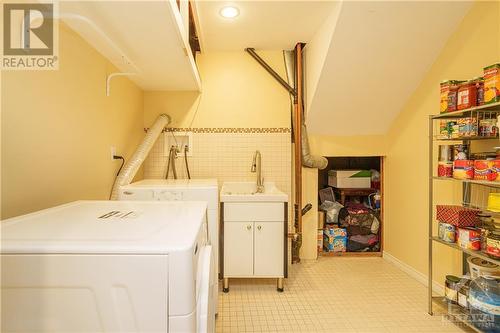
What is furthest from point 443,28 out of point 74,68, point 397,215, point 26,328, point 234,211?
point 26,328

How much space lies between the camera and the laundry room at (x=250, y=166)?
2.41 feet

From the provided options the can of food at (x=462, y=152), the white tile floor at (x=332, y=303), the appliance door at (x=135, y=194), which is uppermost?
the can of food at (x=462, y=152)

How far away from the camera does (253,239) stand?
2.35 meters

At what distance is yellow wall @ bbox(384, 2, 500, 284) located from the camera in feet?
6.25

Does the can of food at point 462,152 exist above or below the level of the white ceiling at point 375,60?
below

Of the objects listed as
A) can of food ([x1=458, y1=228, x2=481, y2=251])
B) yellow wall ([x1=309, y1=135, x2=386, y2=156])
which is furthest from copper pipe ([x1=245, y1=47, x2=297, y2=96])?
can of food ([x1=458, y1=228, x2=481, y2=251])

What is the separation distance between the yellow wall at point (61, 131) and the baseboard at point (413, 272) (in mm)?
2604

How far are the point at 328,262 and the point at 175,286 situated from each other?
8.39ft

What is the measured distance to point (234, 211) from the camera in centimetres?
234

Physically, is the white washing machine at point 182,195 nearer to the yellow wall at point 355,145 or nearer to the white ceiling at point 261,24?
the white ceiling at point 261,24

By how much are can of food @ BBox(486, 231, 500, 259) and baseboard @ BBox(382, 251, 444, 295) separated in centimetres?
86

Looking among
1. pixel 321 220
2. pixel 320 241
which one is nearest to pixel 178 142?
pixel 321 220

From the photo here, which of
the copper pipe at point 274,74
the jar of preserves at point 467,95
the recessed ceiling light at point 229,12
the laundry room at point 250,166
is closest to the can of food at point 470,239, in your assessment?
the laundry room at point 250,166

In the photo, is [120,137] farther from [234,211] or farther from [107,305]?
[107,305]
